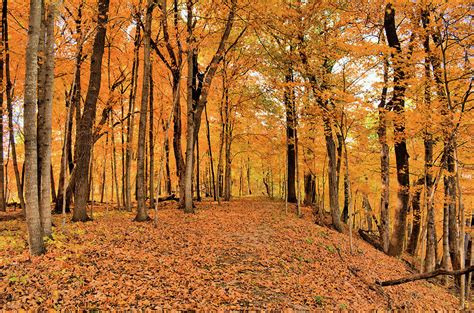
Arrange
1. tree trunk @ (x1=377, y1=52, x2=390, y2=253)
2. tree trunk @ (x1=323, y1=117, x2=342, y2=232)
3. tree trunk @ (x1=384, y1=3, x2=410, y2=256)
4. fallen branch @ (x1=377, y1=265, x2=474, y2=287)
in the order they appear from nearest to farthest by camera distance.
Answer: fallen branch @ (x1=377, y1=265, x2=474, y2=287) < tree trunk @ (x1=384, y1=3, x2=410, y2=256) < tree trunk @ (x1=377, y1=52, x2=390, y2=253) < tree trunk @ (x1=323, y1=117, x2=342, y2=232)

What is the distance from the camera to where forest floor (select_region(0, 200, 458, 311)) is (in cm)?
517

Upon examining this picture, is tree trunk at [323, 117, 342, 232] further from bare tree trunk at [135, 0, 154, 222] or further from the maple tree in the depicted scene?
bare tree trunk at [135, 0, 154, 222]

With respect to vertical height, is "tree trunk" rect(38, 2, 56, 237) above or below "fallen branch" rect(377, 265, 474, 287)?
above

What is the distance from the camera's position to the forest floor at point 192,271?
5.17 m

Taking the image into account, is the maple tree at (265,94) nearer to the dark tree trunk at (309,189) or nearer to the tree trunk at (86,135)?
the tree trunk at (86,135)

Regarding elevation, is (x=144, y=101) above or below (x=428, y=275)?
above

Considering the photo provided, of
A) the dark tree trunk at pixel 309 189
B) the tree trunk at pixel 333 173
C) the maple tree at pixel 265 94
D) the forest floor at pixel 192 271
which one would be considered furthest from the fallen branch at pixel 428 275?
the dark tree trunk at pixel 309 189

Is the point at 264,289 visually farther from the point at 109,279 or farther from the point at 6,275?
the point at 6,275

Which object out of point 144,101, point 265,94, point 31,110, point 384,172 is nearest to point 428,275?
point 384,172

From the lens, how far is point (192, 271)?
675cm

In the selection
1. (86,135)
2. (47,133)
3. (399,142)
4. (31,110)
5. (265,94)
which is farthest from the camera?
(265,94)

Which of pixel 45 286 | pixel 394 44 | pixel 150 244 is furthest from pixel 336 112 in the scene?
pixel 45 286

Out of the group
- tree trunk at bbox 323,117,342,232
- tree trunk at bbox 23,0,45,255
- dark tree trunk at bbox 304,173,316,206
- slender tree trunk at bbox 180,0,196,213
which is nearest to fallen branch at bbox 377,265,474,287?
tree trunk at bbox 323,117,342,232

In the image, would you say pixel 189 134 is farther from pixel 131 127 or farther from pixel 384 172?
pixel 384 172
